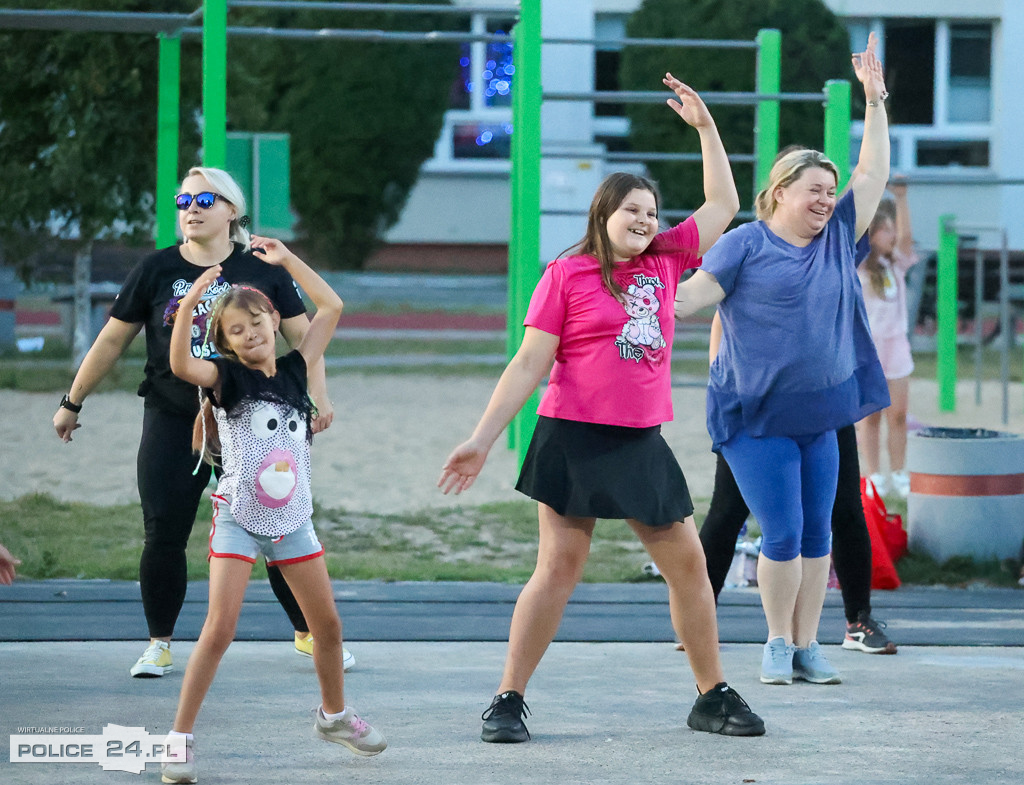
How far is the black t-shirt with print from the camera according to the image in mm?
4363

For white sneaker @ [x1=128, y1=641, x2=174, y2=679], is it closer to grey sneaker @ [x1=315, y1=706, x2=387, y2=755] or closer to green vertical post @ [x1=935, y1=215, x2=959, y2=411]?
grey sneaker @ [x1=315, y1=706, x2=387, y2=755]

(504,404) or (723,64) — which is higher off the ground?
(723,64)

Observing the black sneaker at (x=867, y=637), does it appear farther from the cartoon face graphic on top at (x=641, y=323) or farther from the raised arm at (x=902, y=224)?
the raised arm at (x=902, y=224)

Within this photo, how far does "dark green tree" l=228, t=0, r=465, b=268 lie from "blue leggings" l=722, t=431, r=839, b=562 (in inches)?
725

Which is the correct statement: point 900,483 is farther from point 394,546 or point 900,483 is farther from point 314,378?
point 314,378

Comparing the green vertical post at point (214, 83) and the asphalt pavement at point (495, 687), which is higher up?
the green vertical post at point (214, 83)

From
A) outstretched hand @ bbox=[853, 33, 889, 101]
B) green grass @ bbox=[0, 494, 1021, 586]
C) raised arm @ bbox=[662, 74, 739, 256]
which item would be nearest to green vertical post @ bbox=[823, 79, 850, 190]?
green grass @ bbox=[0, 494, 1021, 586]

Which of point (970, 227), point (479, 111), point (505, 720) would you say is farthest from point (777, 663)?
point (479, 111)

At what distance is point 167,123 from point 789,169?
15.4 ft

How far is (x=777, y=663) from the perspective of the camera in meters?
4.55

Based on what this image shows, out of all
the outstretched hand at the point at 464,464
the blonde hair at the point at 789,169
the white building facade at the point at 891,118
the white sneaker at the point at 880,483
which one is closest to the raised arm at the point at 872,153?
the blonde hair at the point at 789,169

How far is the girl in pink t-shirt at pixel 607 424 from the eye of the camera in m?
3.87

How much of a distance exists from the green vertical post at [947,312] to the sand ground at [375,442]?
193mm

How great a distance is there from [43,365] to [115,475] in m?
6.28
